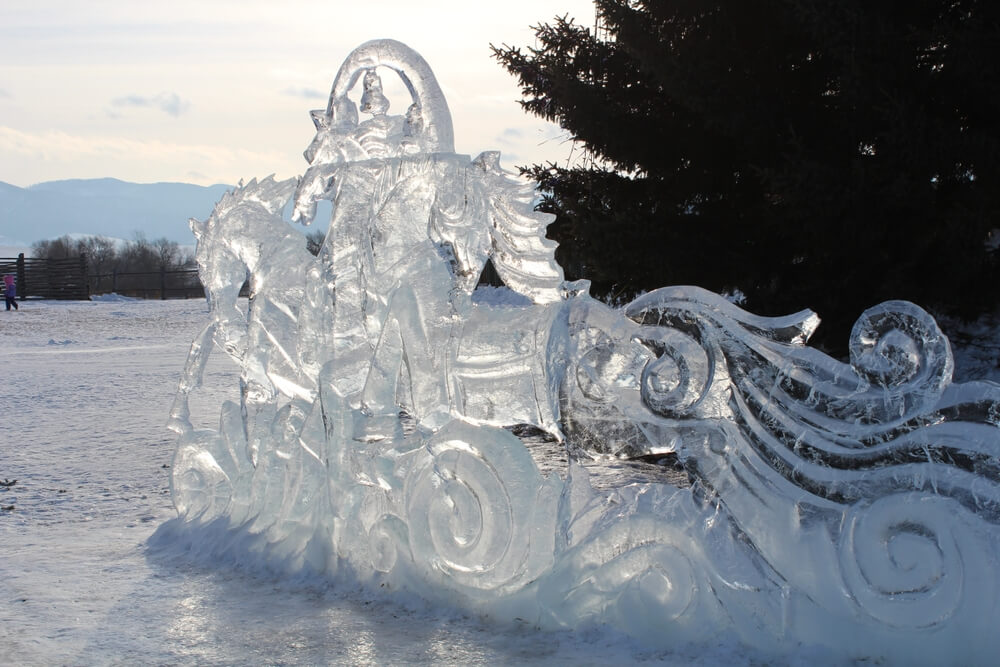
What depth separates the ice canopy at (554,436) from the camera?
3043 mm

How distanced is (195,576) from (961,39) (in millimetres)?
6341

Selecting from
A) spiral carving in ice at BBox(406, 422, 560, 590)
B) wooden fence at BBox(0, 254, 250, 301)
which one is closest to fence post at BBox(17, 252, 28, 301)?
wooden fence at BBox(0, 254, 250, 301)

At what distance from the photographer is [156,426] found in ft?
28.4

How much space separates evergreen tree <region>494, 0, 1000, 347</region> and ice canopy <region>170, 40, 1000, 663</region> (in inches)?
161

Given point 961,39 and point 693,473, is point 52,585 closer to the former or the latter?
point 693,473

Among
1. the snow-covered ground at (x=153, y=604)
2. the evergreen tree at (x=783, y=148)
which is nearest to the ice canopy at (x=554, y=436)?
the snow-covered ground at (x=153, y=604)

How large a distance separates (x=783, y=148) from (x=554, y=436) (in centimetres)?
558

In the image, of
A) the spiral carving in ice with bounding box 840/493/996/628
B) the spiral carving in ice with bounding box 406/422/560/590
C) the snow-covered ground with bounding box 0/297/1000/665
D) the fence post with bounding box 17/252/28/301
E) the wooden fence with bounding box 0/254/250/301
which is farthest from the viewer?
the wooden fence with bounding box 0/254/250/301

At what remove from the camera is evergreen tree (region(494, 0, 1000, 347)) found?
7176 mm

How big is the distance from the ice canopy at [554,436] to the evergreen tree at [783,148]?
4092 millimetres

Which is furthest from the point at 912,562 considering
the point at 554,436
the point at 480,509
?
the point at 480,509

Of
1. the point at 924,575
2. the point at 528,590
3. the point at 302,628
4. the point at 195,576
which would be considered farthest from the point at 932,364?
the point at 195,576

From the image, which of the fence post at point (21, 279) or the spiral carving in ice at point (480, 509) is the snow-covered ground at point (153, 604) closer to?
the spiral carving in ice at point (480, 509)

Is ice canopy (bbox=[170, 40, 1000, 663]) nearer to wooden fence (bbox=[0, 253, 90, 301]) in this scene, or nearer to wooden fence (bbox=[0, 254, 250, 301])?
wooden fence (bbox=[0, 254, 250, 301])
